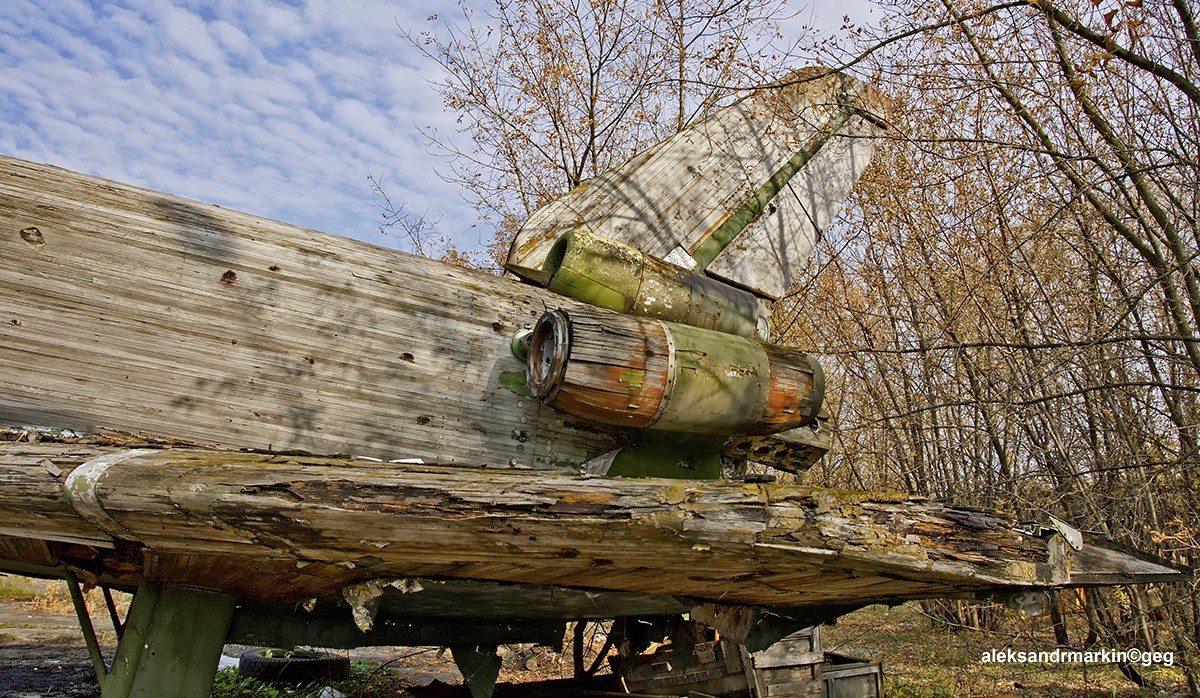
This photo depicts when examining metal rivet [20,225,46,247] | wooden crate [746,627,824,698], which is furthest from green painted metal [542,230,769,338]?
wooden crate [746,627,824,698]

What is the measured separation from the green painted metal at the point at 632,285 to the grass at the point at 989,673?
143 inches

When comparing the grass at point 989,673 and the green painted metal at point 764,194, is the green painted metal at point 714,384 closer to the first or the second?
the green painted metal at point 764,194

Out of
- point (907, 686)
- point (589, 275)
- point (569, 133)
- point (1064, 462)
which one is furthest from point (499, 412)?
point (569, 133)

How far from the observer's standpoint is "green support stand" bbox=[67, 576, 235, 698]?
2.67 metres

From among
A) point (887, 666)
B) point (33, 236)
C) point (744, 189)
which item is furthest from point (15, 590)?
point (744, 189)

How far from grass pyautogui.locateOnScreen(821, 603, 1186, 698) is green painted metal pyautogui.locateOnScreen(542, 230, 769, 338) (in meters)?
3.63

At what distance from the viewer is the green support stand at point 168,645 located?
8.75ft

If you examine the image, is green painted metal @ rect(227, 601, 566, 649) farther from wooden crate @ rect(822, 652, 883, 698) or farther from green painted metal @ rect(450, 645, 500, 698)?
wooden crate @ rect(822, 652, 883, 698)

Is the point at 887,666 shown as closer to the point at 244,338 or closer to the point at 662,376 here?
the point at 662,376

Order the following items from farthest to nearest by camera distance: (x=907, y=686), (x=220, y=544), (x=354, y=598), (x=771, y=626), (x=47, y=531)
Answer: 1. (x=907, y=686)
2. (x=771, y=626)
3. (x=354, y=598)
4. (x=47, y=531)
5. (x=220, y=544)

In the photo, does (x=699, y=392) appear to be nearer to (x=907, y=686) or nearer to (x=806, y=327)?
(x=907, y=686)

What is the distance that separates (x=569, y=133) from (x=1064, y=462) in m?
7.27

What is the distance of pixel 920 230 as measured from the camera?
952cm

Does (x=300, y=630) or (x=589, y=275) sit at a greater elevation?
(x=589, y=275)
